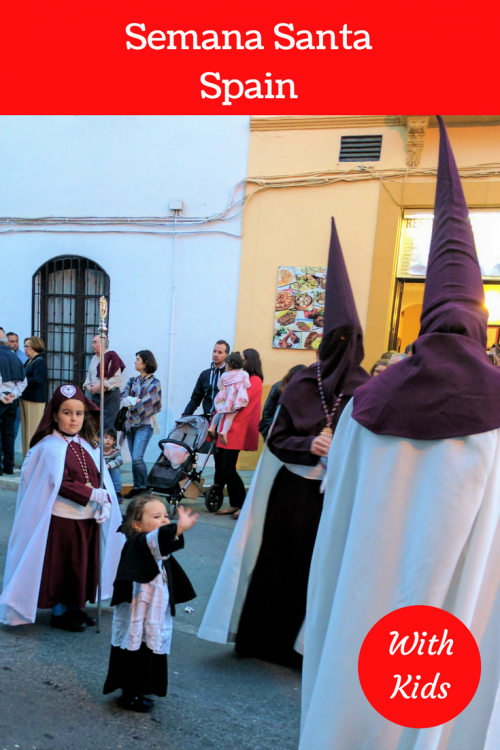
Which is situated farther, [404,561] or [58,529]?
[58,529]

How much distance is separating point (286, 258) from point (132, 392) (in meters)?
3.03

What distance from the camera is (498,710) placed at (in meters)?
1.92

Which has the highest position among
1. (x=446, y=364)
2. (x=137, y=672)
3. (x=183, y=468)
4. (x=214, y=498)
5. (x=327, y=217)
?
(x=327, y=217)

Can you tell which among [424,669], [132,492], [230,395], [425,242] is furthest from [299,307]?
[424,669]

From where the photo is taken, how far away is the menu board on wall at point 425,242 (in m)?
8.68

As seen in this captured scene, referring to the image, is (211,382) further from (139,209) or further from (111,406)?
(139,209)

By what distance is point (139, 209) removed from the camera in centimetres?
1005

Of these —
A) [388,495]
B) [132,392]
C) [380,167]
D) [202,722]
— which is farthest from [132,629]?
[380,167]

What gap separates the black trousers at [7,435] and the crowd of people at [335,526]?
4850mm

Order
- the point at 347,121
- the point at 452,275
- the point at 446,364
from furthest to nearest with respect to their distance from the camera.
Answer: the point at 347,121 → the point at 452,275 → the point at 446,364

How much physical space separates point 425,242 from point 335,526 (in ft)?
24.6

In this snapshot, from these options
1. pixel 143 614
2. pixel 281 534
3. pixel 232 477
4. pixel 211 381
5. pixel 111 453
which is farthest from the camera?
pixel 211 381

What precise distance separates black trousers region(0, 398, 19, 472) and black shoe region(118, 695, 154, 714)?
6.16 metres
